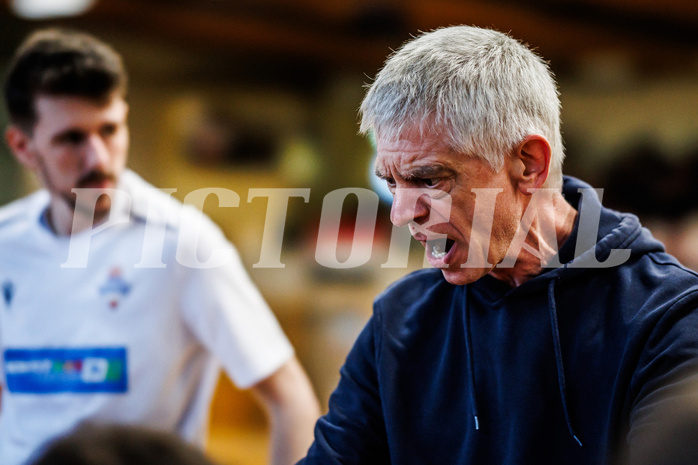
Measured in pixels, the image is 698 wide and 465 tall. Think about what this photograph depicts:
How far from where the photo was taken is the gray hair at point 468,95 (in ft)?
3.84

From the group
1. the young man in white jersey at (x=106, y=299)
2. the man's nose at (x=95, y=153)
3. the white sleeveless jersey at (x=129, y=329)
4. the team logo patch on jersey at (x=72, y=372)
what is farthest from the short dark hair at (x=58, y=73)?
the team logo patch on jersey at (x=72, y=372)

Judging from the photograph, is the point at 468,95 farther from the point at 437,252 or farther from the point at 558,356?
the point at 558,356

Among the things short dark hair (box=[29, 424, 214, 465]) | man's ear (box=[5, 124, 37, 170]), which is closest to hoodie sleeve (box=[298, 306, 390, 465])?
short dark hair (box=[29, 424, 214, 465])

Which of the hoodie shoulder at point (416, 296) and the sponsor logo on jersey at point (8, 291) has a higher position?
the hoodie shoulder at point (416, 296)

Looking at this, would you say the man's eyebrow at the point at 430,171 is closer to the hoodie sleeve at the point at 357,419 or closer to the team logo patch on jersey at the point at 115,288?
the hoodie sleeve at the point at 357,419

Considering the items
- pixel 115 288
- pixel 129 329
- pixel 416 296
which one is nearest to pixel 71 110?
pixel 115 288

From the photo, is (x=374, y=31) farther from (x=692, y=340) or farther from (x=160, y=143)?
(x=692, y=340)

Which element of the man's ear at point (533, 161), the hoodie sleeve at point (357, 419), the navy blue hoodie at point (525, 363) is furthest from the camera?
the hoodie sleeve at point (357, 419)

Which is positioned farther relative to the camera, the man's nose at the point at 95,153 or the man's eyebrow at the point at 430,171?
the man's nose at the point at 95,153

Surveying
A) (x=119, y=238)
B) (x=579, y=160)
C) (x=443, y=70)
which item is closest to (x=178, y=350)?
(x=119, y=238)

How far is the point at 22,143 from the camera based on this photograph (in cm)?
224

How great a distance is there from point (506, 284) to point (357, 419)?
391 mm

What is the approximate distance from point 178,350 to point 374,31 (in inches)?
158

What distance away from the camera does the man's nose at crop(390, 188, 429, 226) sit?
123 centimetres
